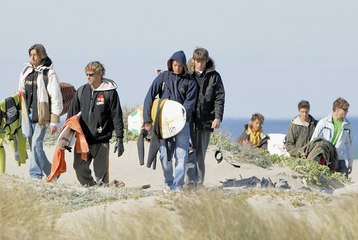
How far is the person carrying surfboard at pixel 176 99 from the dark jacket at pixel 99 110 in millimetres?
400

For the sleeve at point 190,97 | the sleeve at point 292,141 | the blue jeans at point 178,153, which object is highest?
the sleeve at point 190,97

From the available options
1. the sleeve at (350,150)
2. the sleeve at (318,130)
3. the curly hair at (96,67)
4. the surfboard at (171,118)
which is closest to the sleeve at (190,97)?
the surfboard at (171,118)

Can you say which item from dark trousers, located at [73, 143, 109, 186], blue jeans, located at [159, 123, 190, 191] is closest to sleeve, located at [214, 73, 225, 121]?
blue jeans, located at [159, 123, 190, 191]

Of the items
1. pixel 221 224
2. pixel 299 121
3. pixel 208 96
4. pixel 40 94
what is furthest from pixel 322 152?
pixel 221 224

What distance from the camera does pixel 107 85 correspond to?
15133 mm

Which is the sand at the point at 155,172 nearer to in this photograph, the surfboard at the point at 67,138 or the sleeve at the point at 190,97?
the surfboard at the point at 67,138

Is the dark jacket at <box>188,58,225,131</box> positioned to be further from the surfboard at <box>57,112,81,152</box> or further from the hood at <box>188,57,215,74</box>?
the surfboard at <box>57,112,81,152</box>

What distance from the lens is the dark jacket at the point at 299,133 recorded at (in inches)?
801

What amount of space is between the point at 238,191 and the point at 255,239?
497 cm

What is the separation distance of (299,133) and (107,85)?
6138 mm

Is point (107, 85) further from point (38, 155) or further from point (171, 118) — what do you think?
point (38, 155)

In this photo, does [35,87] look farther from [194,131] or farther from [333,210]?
[333,210]

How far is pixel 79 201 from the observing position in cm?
1309

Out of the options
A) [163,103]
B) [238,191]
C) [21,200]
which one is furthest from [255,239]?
[163,103]
